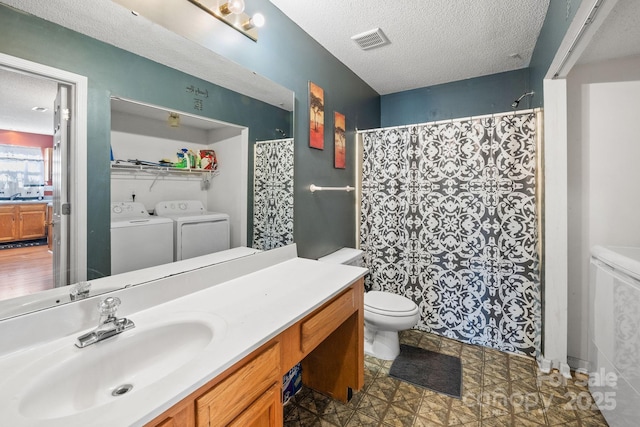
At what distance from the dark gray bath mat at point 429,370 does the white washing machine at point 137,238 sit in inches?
64.9

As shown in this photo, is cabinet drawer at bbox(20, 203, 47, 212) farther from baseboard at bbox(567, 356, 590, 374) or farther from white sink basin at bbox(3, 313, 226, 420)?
baseboard at bbox(567, 356, 590, 374)

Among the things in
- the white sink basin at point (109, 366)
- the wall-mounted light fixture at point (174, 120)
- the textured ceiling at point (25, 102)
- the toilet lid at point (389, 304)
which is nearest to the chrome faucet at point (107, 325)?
the white sink basin at point (109, 366)

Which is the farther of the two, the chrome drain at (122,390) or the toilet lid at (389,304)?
the toilet lid at (389,304)

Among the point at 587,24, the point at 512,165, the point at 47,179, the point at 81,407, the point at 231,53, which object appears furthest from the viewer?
the point at 512,165

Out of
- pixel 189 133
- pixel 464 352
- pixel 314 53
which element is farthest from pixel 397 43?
pixel 464 352

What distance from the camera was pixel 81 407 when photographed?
29.4 inches

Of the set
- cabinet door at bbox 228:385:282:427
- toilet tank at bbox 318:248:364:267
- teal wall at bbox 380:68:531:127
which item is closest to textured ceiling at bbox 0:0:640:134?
teal wall at bbox 380:68:531:127

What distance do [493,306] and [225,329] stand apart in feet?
6.91

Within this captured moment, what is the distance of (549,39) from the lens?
5.81 ft

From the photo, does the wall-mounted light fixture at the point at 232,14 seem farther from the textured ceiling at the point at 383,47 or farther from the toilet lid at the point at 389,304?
the toilet lid at the point at 389,304

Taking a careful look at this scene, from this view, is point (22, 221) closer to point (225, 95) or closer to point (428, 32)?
point (225, 95)

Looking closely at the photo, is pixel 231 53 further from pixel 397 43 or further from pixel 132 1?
pixel 397 43

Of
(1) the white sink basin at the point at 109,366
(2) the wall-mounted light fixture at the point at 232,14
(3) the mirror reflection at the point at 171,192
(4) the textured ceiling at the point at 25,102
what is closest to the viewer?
(1) the white sink basin at the point at 109,366

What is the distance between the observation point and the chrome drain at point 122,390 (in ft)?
2.70
